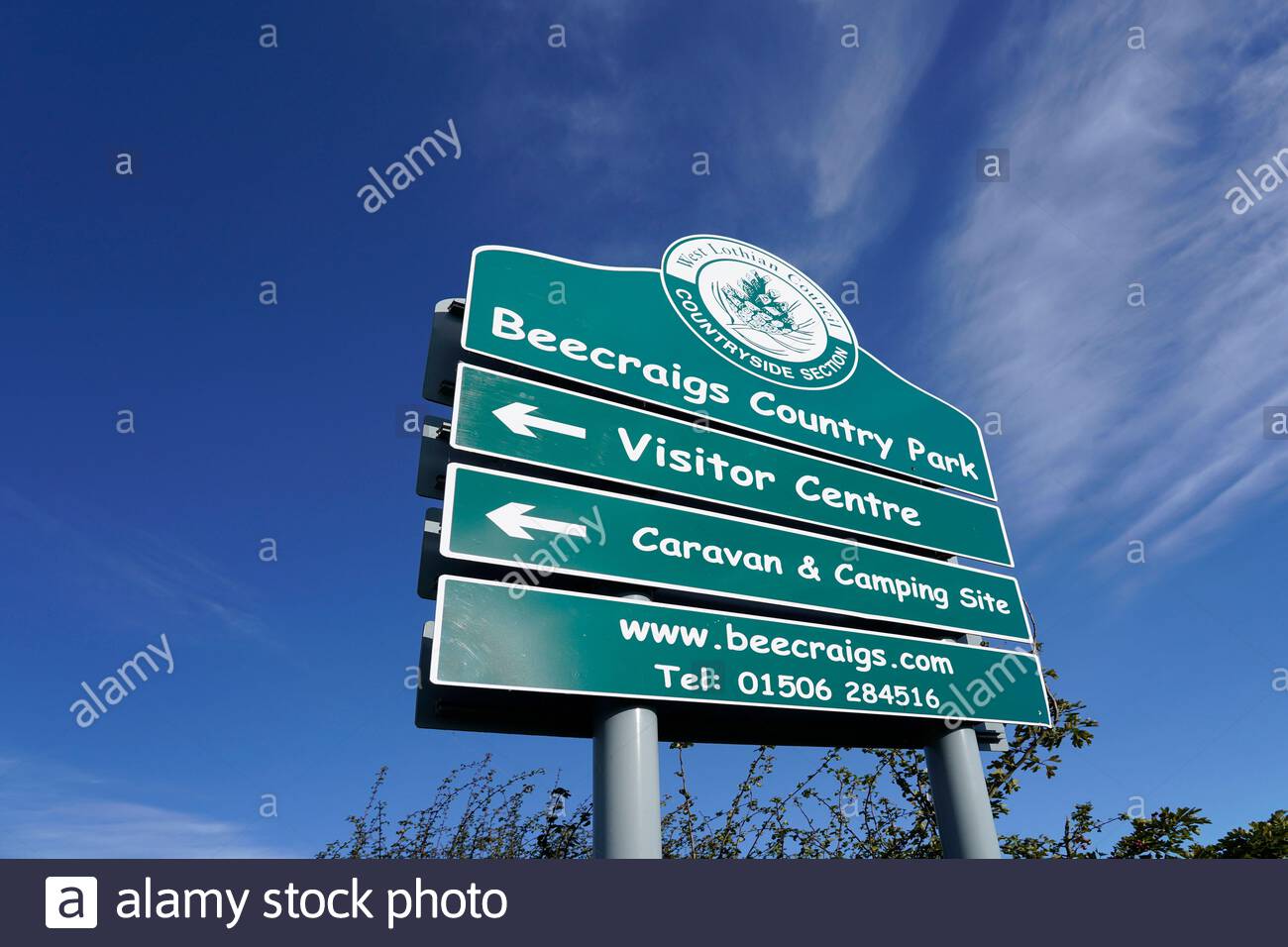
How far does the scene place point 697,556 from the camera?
192 inches

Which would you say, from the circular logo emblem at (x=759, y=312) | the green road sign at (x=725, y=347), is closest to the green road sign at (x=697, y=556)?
the green road sign at (x=725, y=347)

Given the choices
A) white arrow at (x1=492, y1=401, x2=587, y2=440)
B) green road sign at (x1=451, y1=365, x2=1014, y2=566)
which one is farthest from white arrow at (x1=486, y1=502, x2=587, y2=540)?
white arrow at (x1=492, y1=401, x2=587, y2=440)

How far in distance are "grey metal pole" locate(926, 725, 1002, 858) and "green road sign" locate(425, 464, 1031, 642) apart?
836mm

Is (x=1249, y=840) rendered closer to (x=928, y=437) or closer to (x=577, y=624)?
(x=928, y=437)

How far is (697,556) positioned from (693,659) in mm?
692

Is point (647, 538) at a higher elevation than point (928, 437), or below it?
below

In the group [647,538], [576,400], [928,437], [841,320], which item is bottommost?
[647,538]

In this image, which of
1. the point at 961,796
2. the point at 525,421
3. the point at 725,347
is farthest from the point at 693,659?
the point at 725,347

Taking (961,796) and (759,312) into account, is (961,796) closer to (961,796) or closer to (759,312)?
(961,796)

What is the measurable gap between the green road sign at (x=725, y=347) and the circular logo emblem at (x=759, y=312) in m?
0.01

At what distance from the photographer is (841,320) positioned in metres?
7.11
